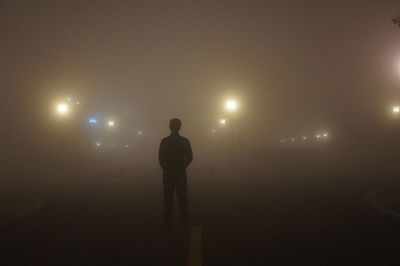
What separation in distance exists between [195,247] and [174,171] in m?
1.98

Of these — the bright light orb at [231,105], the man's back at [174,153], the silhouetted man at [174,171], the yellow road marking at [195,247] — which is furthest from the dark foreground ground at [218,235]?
the bright light orb at [231,105]

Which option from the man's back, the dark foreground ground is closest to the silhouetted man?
the man's back

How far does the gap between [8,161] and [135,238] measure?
122 feet

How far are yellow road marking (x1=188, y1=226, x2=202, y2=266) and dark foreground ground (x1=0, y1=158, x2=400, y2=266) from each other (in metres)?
0.09

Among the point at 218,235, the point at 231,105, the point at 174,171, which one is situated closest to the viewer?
the point at 218,235

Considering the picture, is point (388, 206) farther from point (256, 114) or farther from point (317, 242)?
point (256, 114)

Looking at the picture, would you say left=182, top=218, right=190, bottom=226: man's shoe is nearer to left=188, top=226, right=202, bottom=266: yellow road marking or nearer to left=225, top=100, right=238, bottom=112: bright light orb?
left=188, top=226, right=202, bottom=266: yellow road marking

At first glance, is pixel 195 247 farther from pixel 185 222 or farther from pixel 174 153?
pixel 174 153

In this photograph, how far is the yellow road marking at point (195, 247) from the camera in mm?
4961

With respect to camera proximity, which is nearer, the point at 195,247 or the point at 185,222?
the point at 195,247

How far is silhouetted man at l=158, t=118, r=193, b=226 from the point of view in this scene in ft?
24.1

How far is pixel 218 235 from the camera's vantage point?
654 centimetres

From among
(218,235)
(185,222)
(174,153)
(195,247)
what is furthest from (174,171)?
(195,247)

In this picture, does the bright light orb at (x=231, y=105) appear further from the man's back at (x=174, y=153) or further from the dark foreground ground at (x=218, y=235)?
the man's back at (x=174, y=153)
